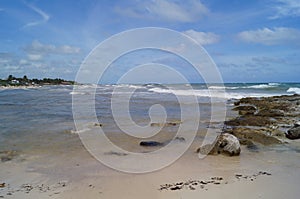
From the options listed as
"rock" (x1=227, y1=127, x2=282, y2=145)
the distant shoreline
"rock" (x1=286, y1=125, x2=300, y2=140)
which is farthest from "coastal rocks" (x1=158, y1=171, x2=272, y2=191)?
the distant shoreline

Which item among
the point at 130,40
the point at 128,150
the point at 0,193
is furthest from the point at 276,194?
the point at 130,40

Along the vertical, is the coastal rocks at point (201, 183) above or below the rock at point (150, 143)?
below

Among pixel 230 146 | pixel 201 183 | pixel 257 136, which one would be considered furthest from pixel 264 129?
pixel 201 183

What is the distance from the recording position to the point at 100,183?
5855mm

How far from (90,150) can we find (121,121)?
5675mm

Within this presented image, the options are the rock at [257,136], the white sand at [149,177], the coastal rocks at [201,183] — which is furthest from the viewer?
the rock at [257,136]

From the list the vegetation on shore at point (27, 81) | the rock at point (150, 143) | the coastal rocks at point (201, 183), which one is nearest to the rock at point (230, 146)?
the coastal rocks at point (201, 183)

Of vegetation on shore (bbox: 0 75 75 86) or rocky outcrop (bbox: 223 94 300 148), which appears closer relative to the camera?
rocky outcrop (bbox: 223 94 300 148)

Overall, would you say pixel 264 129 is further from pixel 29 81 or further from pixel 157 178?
pixel 29 81

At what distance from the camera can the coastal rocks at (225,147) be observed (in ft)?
25.8

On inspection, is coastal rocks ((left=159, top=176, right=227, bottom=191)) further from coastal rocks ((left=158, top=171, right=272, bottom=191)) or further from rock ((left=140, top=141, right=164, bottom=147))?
rock ((left=140, top=141, right=164, bottom=147))

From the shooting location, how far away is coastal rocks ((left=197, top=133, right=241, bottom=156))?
7.86 metres

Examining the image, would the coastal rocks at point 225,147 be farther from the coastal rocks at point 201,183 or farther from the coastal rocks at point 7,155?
the coastal rocks at point 7,155

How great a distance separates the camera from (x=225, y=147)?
7.91m
